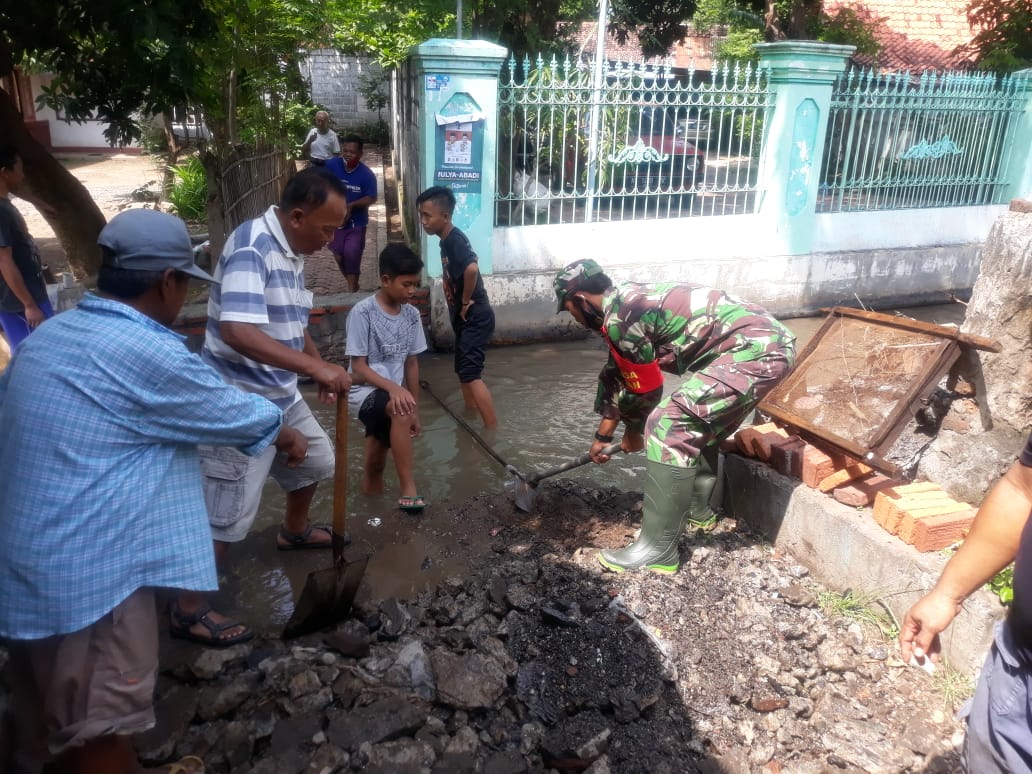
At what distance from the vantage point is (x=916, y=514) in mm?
3326

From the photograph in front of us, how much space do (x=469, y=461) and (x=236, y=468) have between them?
2335mm

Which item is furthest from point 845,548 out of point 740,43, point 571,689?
point 740,43

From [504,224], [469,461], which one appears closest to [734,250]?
[504,224]

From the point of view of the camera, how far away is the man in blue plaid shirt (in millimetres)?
1942

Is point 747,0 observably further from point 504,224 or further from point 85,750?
point 85,750

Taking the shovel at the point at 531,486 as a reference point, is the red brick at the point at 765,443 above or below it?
above

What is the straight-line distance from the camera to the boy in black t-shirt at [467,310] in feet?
18.3

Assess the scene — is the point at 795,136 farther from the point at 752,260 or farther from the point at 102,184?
the point at 102,184

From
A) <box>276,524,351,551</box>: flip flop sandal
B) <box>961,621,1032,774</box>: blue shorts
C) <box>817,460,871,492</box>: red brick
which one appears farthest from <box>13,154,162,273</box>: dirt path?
<box>961,621,1032,774</box>: blue shorts

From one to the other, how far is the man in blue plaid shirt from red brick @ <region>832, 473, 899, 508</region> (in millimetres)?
2698

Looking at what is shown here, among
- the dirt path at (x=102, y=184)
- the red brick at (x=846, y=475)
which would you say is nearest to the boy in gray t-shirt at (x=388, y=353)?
the red brick at (x=846, y=475)

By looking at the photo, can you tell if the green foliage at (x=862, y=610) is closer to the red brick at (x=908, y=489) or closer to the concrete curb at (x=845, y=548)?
the concrete curb at (x=845, y=548)

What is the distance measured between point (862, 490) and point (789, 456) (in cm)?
38

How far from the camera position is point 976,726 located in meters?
1.79
